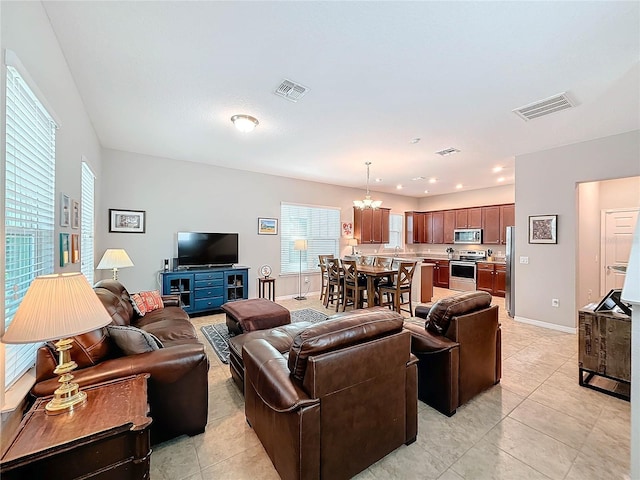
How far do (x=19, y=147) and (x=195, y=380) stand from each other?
1.78 meters

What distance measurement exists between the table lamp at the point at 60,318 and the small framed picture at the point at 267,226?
4812mm

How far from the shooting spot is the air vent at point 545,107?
9.38ft

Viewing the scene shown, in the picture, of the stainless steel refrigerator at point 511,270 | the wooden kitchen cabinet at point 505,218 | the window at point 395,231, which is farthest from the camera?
the window at point 395,231

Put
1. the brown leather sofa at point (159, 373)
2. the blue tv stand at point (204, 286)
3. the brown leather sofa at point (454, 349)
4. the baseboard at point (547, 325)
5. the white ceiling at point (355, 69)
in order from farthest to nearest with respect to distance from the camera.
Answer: the blue tv stand at point (204, 286) → the baseboard at point (547, 325) → the brown leather sofa at point (454, 349) → the white ceiling at point (355, 69) → the brown leather sofa at point (159, 373)

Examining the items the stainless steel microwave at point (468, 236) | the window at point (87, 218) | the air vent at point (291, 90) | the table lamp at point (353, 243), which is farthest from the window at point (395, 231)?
the window at point (87, 218)

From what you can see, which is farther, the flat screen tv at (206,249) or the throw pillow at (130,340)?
the flat screen tv at (206,249)

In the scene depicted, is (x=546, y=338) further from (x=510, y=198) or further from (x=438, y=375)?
(x=510, y=198)

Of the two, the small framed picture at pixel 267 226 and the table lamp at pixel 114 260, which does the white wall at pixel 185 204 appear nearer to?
the small framed picture at pixel 267 226

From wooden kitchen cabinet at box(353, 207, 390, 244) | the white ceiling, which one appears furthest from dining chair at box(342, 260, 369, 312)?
wooden kitchen cabinet at box(353, 207, 390, 244)

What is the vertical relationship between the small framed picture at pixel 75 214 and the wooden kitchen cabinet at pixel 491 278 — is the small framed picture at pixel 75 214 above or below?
above

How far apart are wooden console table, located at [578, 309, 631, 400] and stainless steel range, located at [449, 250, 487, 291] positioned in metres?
4.89

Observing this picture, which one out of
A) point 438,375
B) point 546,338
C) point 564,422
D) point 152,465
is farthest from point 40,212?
point 546,338

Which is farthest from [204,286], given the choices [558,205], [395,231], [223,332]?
[395,231]

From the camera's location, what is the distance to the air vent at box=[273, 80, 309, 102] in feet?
8.64
